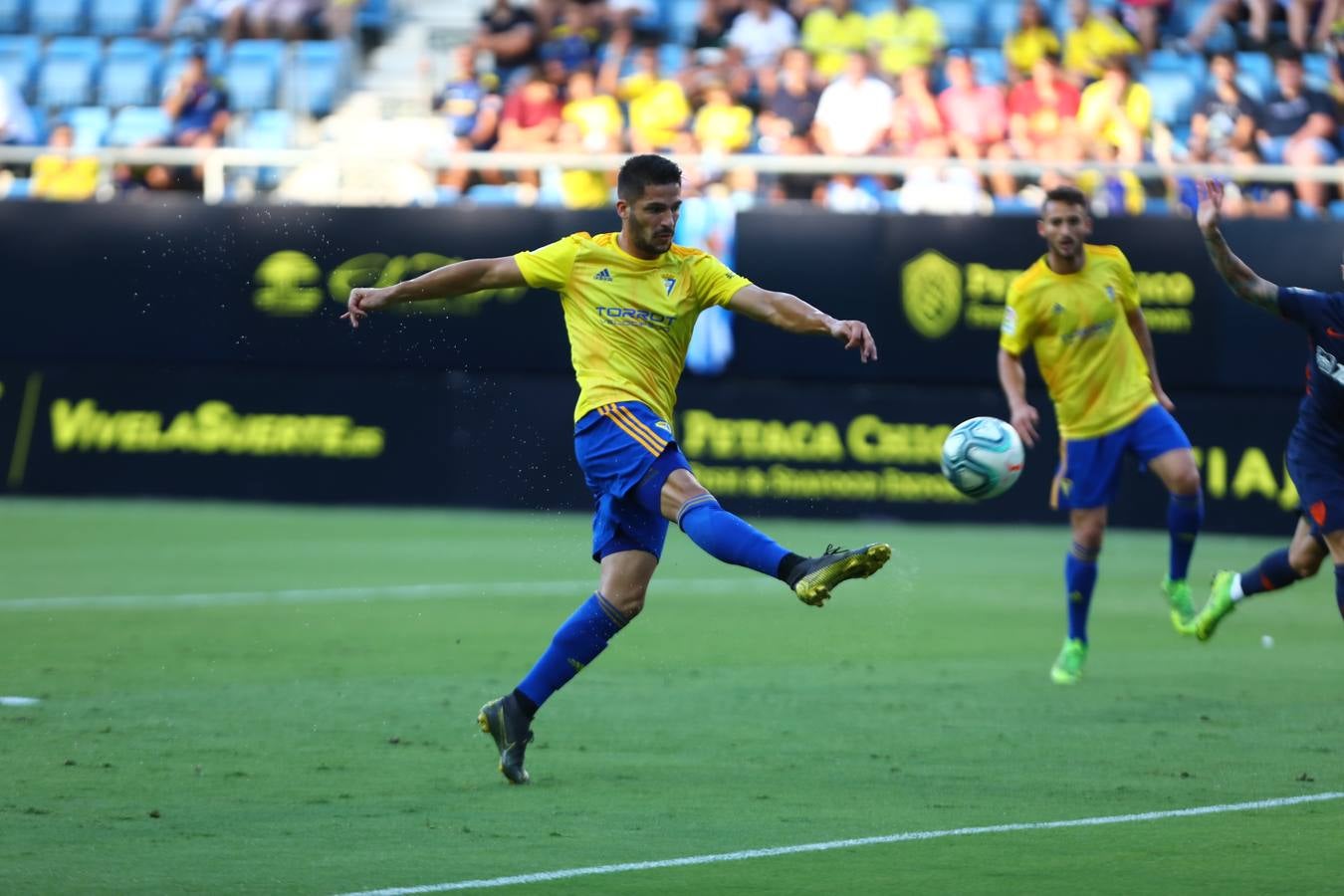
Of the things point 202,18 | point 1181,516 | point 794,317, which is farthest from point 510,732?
point 202,18

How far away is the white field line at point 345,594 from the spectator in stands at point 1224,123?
7.49 meters

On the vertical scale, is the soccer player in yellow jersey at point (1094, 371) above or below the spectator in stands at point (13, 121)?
below

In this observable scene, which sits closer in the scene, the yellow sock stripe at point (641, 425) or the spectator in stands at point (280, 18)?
the yellow sock stripe at point (641, 425)

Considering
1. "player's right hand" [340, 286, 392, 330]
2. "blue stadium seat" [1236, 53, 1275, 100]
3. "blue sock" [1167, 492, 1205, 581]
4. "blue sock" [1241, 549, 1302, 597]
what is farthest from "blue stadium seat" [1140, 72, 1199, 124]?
"player's right hand" [340, 286, 392, 330]

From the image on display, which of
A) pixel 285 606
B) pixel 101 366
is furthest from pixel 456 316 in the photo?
pixel 285 606

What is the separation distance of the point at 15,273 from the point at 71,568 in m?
6.36

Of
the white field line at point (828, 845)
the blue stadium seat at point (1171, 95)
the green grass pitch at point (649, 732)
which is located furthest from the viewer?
the blue stadium seat at point (1171, 95)

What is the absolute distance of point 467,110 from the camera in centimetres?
2189

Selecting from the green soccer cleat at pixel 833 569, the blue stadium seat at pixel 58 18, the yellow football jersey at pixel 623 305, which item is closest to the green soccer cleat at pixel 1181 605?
the yellow football jersey at pixel 623 305

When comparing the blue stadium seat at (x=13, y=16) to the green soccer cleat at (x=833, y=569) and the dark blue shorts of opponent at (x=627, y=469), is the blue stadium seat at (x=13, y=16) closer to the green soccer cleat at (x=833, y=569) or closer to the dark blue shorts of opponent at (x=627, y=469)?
the dark blue shorts of opponent at (x=627, y=469)

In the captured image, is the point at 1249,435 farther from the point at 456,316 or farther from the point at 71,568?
the point at 71,568

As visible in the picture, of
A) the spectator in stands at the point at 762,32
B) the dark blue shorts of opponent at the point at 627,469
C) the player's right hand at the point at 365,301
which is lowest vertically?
the dark blue shorts of opponent at the point at 627,469

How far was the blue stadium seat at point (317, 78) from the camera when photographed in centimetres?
2347

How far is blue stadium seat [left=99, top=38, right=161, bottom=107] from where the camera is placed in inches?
931
